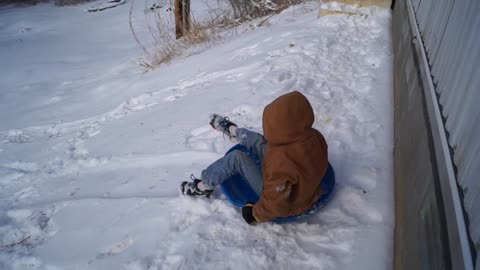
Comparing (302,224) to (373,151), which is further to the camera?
(373,151)

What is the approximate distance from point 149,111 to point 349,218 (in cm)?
266

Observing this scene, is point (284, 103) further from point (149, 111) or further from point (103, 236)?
point (149, 111)

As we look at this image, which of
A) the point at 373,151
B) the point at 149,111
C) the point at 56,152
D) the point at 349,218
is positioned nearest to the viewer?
the point at 349,218

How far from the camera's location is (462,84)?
1.59 m

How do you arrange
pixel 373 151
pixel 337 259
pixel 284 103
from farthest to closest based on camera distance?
pixel 373 151
pixel 337 259
pixel 284 103

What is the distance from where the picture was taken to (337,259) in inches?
76.0

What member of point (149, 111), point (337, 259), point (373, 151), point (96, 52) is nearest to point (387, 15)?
point (373, 151)

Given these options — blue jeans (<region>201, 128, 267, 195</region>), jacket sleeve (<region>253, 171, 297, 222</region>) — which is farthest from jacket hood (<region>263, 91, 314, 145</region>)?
blue jeans (<region>201, 128, 267, 195</region>)

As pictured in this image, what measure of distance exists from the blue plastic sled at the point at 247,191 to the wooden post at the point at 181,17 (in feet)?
15.5

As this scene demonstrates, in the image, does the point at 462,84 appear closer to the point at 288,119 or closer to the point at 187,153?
the point at 288,119

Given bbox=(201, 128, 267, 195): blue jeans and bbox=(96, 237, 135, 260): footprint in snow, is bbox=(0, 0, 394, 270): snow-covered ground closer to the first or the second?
bbox=(96, 237, 135, 260): footprint in snow

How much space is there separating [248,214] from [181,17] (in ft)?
18.3

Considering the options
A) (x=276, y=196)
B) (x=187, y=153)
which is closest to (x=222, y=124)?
(x=187, y=153)

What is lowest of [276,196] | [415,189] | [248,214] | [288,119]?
[248,214]
